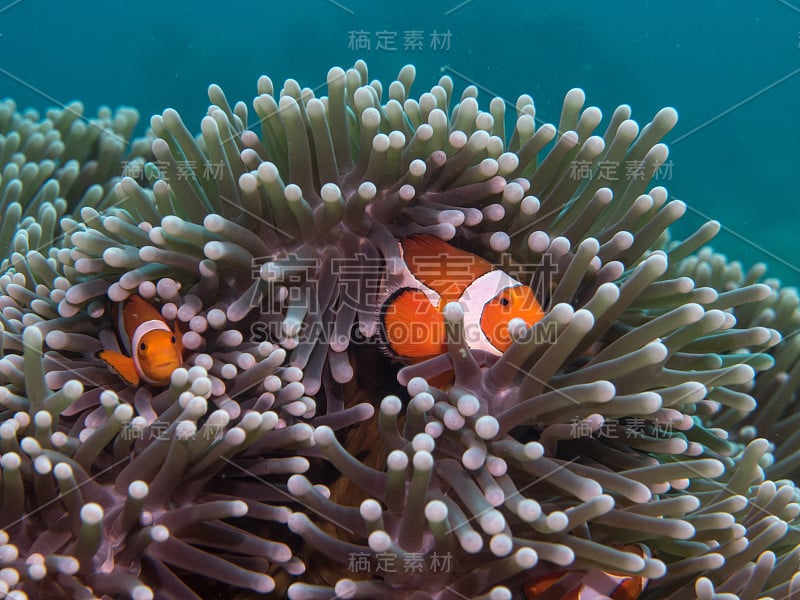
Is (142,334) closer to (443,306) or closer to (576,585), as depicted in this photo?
(443,306)

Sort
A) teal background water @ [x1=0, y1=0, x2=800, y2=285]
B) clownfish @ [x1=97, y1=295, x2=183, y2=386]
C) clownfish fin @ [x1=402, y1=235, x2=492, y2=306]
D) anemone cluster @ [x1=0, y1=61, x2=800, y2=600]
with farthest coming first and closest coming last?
teal background water @ [x1=0, y1=0, x2=800, y2=285] → clownfish fin @ [x1=402, y1=235, x2=492, y2=306] → clownfish @ [x1=97, y1=295, x2=183, y2=386] → anemone cluster @ [x1=0, y1=61, x2=800, y2=600]

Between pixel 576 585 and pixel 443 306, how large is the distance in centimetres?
63

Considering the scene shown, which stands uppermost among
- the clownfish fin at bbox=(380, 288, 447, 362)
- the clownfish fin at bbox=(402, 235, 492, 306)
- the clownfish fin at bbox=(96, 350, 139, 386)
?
the clownfish fin at bbox=(402, 235, 492, 306)

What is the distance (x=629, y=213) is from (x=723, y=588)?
34.8 inches

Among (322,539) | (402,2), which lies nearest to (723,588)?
(322,539)

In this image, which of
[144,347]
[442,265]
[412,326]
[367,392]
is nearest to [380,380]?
[367,392]

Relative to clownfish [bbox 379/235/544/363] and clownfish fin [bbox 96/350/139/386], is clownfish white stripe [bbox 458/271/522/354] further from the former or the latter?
clownfish fin [bbox 96/350/139/386]

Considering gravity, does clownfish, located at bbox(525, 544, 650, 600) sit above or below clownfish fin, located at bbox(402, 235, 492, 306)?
below

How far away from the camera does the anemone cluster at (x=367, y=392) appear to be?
1187mm

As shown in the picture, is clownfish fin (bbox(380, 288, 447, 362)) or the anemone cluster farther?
clownfish fin (bbox(380, 288, 447, 362))

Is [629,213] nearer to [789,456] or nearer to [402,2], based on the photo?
[789,456]

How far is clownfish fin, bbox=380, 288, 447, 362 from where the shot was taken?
1443 millimetres

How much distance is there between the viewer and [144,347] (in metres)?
1.37

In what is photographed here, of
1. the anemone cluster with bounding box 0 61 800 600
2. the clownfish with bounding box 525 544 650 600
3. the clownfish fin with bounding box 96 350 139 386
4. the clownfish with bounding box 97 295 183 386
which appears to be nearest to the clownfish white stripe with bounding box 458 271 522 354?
the anemone cluster with bounding box 0 61 800 600
